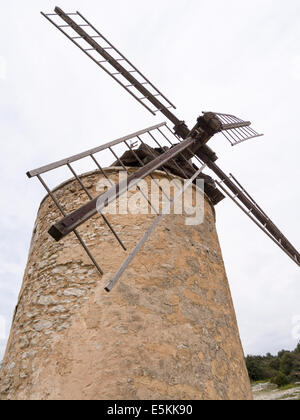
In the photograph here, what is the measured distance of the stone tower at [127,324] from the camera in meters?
2.98

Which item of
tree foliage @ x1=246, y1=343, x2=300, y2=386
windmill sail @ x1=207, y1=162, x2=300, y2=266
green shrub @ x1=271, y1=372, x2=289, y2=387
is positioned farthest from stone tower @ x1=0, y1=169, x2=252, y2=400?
tree foliage @ x1=246, y1=343, x2=300, y2=386

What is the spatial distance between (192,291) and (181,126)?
3862 mm

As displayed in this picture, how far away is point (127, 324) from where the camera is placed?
3221mm

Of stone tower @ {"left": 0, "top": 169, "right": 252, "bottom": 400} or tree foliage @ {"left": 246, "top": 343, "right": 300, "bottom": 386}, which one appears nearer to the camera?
stone tower @ {"left": 0, "top": 169, "right": 252, "bottom": 400}

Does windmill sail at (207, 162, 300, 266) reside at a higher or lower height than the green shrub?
higher

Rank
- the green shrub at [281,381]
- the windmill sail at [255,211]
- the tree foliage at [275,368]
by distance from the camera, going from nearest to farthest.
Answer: the windmill sail at [255,211] < the green shrub at [281,381] < the tree foliage at [275,368]

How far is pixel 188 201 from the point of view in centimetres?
471

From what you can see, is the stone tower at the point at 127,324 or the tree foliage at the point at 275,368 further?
the tree foliage at the point at 275,368

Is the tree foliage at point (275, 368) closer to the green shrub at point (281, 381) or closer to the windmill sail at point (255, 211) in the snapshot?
the green shrub at point (281, 381)

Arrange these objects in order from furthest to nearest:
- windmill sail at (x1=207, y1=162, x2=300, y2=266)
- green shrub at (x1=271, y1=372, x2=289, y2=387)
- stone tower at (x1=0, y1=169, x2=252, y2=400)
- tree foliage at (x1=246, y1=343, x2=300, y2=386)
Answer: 1. tree foliage at (x1=246, y1=343, x2=300, y2=386)
2. green shrub at (x1=271, y1=372, x2=289, y2=387)
3. windmill sail at (x1=207, y1=162, x2=300, y2=266)
4. stone tower at (x1=0, y1=169, x2=252, y2=400)

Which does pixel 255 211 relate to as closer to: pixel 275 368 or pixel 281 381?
pixel 281 381

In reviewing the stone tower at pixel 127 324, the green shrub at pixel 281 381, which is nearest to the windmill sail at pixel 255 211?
the stone tower at pixel 127 324

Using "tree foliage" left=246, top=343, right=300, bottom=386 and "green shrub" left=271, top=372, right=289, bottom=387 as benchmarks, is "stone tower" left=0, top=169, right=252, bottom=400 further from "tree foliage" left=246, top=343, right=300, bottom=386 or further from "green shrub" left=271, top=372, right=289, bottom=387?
"tree foliage" left=246, top=343, right=300, bottom=386

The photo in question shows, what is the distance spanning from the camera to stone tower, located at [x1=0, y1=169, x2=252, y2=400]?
2.98 meters
